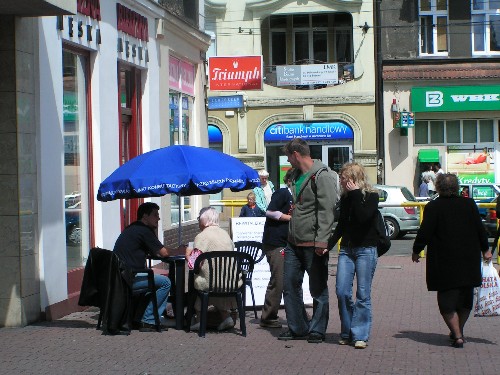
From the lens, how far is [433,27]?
3450cm

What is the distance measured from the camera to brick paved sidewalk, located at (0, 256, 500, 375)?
27.6 feet

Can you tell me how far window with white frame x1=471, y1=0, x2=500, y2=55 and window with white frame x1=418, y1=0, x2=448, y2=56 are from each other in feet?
3.25

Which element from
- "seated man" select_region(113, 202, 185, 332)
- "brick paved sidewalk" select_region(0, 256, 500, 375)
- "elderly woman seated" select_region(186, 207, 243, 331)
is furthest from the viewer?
"seated man" select_region(113, 202, 185, 332)

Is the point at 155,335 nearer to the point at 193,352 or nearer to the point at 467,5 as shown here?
the point at 193,352

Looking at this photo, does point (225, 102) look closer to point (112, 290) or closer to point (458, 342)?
point (112, 290)

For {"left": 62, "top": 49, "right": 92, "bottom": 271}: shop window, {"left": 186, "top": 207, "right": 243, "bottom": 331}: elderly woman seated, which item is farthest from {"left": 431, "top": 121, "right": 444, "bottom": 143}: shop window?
{"left": 186, "top": 207, "right": 243, "bottom": 331}: elderly woman seated

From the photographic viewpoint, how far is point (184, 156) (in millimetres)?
10898

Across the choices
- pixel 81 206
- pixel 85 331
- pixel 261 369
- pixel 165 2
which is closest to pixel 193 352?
pixel 261 369

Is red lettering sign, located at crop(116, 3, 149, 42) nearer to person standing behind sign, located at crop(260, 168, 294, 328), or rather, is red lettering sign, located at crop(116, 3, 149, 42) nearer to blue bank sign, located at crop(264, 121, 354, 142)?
person standing behind sign, located at crop(260, 168, 294, 328)

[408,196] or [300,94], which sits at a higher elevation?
[300,94]

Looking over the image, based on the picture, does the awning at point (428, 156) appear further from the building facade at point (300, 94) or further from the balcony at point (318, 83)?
the balcony at point (318, 83)

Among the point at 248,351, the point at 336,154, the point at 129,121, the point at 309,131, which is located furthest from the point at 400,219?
the point at 248,351

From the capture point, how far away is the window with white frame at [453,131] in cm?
3447

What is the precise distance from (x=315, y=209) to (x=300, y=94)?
2589 cm
